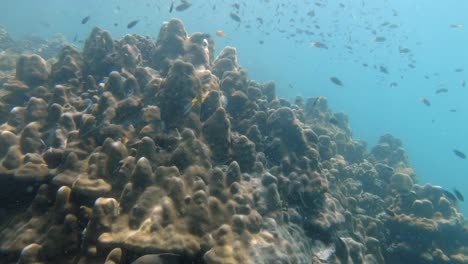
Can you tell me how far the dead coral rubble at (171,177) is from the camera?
4445 millimetres

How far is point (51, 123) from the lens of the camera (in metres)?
6.74

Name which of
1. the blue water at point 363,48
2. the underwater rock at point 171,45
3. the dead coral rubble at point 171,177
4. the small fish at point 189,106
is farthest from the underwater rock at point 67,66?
the blue water at point 363,48

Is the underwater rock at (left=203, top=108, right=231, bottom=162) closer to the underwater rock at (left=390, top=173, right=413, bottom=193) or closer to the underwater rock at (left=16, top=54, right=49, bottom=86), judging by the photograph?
the underwater rock at (left=16, top=54, right=49, bottom=86)

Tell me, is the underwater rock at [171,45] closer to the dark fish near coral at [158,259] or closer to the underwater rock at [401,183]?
the dark fish near coral at [158,259]

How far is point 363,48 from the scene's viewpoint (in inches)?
5172

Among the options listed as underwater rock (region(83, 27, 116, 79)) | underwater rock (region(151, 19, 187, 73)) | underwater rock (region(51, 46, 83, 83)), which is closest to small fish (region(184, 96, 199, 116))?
underwater rock (region(151, 19, 187, 73))

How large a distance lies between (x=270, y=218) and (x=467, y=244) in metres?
9.12

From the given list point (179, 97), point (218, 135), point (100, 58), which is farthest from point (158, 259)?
point (100, 58)

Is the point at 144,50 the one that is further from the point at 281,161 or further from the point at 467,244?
the point at 467,244

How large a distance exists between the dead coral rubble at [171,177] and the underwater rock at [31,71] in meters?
0.03

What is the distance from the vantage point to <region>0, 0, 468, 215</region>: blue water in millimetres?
91250

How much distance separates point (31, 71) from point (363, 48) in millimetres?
141109

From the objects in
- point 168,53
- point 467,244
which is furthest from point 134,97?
Answer: point 467,244

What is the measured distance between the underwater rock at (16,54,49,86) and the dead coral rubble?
0.09ft
